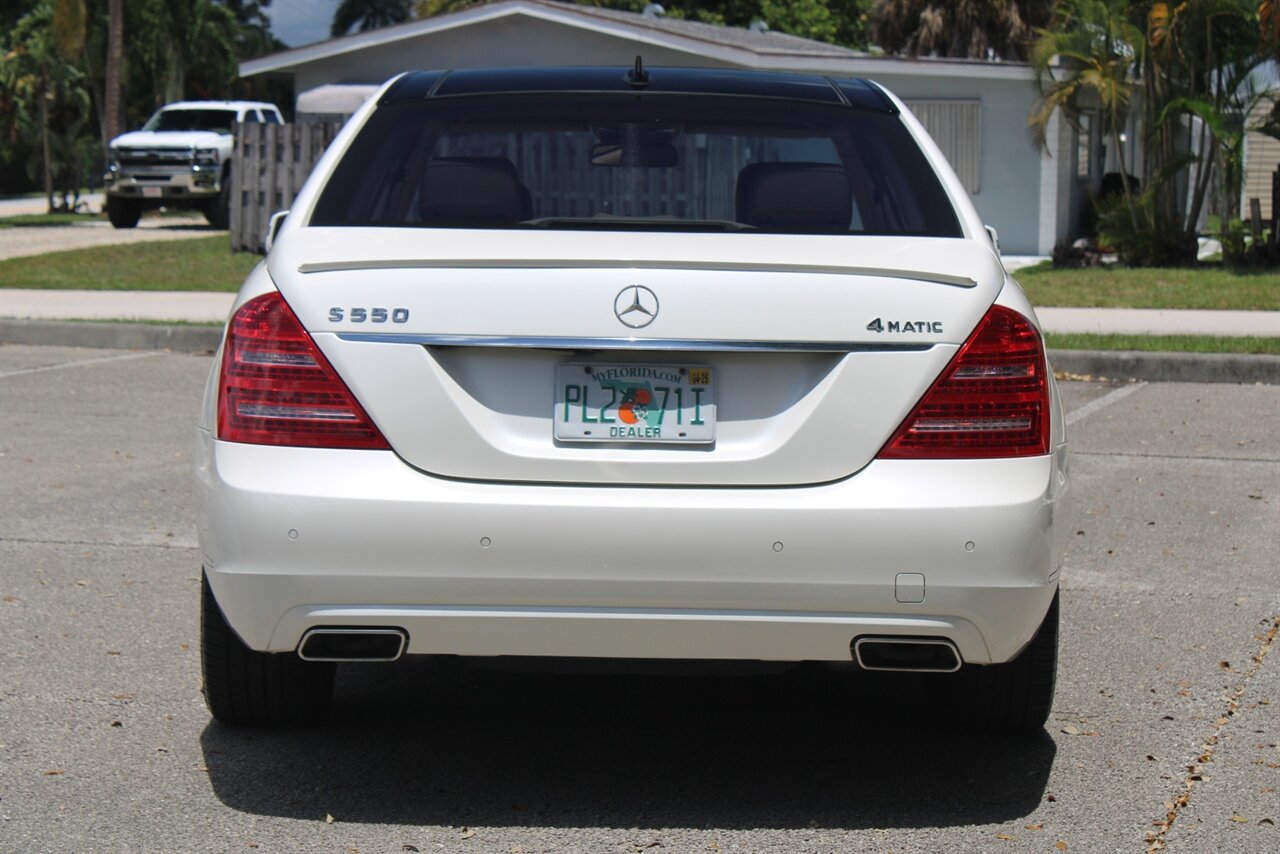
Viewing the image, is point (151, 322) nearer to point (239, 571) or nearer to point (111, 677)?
point (111, 677)

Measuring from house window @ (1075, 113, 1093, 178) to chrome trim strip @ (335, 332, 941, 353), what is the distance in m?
21.0

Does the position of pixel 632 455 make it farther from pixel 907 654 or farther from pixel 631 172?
pixel 631 172

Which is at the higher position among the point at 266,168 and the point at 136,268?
the point at 266,168

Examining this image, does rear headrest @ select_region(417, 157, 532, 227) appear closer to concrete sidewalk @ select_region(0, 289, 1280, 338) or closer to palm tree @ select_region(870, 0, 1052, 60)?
concrete sidewalk @ select_region(0, 289, 1280, 338)

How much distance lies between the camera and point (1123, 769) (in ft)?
13.5

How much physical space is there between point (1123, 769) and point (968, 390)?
3.80ft

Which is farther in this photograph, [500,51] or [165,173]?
[165,173]

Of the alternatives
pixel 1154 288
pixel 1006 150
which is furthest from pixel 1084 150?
pixel 1154 288

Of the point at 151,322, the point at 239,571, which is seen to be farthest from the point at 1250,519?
the point at 151,322

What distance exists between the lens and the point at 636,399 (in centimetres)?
348

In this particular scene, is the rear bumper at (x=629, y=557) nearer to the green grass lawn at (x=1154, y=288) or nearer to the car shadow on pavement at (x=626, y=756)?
the car shadow on pavement at (x=626, y=756)

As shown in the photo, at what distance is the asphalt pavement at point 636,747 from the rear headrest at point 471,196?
1265 mm

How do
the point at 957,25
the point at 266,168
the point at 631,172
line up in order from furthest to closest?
the point at 957,25, the point at 266,168, the point at 631,172

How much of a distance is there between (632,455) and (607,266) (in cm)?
38
